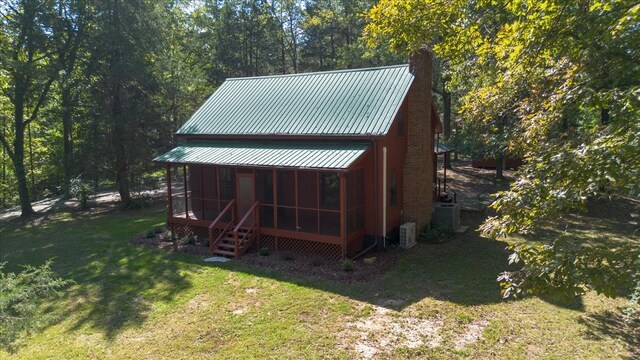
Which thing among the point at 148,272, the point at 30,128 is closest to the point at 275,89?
the point at 148,272

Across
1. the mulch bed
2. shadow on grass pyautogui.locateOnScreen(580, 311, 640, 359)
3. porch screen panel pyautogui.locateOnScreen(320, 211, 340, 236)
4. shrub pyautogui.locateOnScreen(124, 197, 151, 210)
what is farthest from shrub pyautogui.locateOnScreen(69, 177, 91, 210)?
shadow on grass pyautogui.locateOnScreen(580, 311, 640, 359)

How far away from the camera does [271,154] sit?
14352 mm

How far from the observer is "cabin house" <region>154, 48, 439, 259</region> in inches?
536

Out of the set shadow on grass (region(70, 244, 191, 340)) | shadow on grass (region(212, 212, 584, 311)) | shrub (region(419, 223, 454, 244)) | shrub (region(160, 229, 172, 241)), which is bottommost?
shadow on grass (region(70, 244, 191, 340))

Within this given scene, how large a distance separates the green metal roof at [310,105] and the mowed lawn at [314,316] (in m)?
4.73

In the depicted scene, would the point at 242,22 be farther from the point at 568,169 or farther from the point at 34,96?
the point at 568,169

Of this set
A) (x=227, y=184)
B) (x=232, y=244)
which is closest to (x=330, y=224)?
(x=232, y=244)

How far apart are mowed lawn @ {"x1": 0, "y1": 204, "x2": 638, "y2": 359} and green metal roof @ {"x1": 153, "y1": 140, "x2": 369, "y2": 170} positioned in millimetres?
3296

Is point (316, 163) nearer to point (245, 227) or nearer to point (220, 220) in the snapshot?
point (245, 227)

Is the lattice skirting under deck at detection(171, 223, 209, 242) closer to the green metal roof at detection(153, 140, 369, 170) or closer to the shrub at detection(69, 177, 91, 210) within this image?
the green metal roof at detection(153, 140, 369, 170)

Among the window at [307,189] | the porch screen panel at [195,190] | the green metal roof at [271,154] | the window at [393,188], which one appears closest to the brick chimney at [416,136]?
the window at [393,188]

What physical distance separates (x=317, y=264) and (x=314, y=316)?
3373 millimetres

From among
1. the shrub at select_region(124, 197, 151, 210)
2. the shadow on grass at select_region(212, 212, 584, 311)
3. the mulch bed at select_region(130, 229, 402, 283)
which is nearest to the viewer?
the shadow on grass at select_region(212, 212, 584, 311)

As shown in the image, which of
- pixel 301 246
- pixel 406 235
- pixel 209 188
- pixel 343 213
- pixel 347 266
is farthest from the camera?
pixel 209 188
